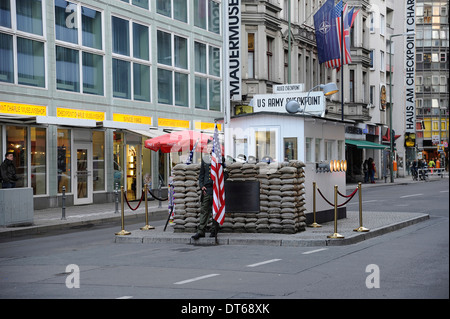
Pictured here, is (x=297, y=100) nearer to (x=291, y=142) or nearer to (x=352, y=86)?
(x=291, y=142)

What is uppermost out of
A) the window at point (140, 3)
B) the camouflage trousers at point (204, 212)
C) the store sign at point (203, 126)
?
the window at point (140, 3)

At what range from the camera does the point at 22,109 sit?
23.5 m

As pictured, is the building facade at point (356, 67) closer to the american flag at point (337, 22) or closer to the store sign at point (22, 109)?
Result: the american flag at point (337, 22)

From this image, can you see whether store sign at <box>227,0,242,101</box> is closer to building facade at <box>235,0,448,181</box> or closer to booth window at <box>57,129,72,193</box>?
building facade at <box>235,0,448,181</box>

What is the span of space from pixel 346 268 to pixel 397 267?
28.0 inches

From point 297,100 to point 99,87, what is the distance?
12.1m

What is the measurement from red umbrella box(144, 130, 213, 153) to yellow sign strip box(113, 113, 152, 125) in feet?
14.9

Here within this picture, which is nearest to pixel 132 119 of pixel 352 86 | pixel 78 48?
pixel 78 48

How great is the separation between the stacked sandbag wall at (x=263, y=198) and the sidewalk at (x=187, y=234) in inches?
10.2

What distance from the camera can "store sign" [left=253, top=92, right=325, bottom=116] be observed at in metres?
17.8

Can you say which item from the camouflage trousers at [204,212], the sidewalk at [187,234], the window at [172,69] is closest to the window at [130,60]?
the window at [172,69]

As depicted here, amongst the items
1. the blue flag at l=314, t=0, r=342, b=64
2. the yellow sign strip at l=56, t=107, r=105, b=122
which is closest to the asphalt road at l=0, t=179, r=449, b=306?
the yellow sign strip at l=56, t=107, r=105, b=122

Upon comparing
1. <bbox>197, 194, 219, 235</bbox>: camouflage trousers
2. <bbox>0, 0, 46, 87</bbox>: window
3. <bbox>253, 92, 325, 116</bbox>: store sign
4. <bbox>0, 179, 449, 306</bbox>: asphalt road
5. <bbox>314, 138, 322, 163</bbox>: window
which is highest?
<bbox>0, 0, 46, 87</bbox>: window

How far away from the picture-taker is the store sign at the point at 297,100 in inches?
699
